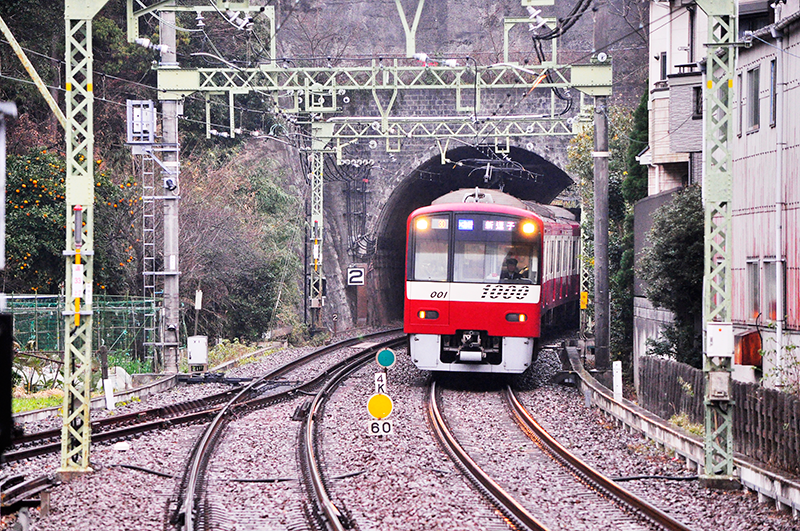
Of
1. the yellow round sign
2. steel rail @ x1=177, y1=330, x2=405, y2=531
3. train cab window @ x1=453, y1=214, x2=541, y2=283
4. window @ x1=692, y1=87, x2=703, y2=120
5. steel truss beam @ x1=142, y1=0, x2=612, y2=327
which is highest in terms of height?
steel truss beam @ x1=142, y1=0, x2=612, y2=327

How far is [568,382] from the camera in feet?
61.6

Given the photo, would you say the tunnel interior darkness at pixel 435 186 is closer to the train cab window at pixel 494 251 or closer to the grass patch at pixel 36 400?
the train cab window at pixel 494 251

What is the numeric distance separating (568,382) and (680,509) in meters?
10.1

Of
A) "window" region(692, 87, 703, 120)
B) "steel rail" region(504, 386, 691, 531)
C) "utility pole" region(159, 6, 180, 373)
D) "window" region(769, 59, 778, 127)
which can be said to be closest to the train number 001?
"steel rail" region(504, 386, 691, 531)

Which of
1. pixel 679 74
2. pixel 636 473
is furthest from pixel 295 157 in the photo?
pixel 636 473

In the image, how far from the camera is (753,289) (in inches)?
577

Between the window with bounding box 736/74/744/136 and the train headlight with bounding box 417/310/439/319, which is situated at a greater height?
the window with bounding box 736/74/744/136

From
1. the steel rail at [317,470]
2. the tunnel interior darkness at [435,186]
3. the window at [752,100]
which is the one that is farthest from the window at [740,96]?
the tunnel interior darkness at [435,186]

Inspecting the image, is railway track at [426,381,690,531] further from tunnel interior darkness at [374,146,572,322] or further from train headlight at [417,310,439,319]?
tunnel interior darkness at [374,146,572,322]

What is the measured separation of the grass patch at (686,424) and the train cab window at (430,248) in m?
5.41

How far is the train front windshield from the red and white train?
0.02m

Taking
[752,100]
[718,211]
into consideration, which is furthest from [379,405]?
[752,100]

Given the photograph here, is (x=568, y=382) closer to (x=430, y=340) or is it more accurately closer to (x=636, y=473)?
(x=430, y=340)

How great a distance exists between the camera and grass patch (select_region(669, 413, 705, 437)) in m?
11.5
